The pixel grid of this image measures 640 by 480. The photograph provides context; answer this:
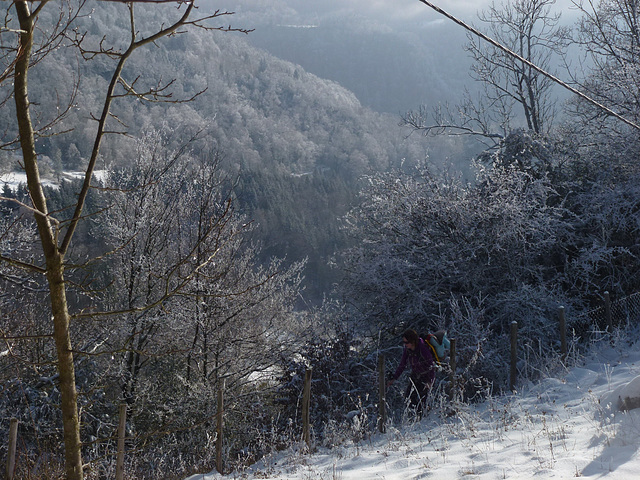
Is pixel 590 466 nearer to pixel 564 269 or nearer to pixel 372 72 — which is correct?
pixel 564 269

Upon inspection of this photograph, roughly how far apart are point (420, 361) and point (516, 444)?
2.90m

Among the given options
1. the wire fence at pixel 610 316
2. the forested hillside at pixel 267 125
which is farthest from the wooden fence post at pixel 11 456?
the forested hillside at pixel 267 125

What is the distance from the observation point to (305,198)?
7194cm

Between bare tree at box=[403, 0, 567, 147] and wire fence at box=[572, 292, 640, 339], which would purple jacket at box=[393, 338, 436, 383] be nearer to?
wire fence at box=[572, 292, 640, 339]

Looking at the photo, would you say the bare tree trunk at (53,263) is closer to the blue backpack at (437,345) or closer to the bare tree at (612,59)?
the blue backpack at (437,345)

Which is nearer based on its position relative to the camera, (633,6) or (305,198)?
(633,6)

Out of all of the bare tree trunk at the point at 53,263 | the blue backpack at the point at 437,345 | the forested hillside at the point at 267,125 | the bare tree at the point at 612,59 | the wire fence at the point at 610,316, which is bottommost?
the wire fence at the point at 610,316

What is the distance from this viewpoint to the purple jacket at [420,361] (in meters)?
7.69

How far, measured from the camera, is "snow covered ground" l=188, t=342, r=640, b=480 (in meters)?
4.18

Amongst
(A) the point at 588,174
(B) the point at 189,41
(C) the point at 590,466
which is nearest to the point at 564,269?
(A) the point at 588,174

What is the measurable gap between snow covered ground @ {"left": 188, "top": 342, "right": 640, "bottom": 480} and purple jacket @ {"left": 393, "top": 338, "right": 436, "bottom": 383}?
64 cm

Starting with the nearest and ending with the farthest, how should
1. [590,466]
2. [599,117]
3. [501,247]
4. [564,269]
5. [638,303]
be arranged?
[590,466], [638,303], [501,247], [564,269], [599,117]

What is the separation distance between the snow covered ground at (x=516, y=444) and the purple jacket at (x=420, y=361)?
64 cm

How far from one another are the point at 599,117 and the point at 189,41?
133 m
